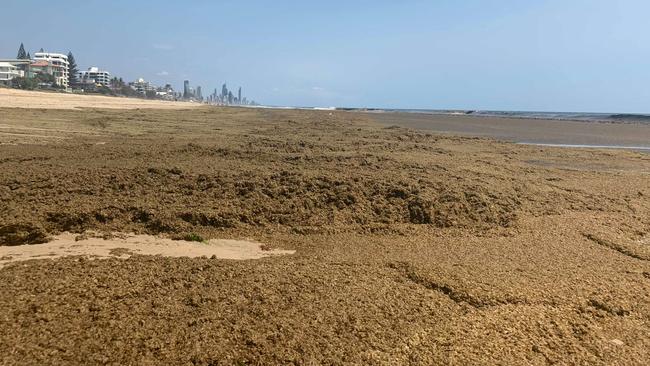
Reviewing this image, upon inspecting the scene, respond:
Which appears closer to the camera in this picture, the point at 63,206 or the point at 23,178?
the point at 63,206

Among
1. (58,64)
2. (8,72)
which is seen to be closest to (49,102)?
(8,72)

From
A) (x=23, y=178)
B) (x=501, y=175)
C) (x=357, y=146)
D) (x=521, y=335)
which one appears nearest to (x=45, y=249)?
(x=23, y=178)

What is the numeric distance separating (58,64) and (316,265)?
125969 mm

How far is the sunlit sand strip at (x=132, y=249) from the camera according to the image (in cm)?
440

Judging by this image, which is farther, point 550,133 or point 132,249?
point 550,133

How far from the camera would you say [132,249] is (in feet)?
15.2

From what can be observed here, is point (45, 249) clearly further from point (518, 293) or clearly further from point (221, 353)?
point (518, 293)

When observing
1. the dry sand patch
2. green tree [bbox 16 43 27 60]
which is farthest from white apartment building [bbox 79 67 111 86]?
the dry sand patch

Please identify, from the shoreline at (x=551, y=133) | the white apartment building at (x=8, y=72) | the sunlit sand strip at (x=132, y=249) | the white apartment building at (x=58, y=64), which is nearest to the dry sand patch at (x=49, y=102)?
the shoreline at (x=551, y=133)

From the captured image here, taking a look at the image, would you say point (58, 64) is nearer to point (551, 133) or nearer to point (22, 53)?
point (22, 53)

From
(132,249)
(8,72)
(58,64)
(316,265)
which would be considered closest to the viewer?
(316,265)

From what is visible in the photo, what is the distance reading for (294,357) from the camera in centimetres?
271

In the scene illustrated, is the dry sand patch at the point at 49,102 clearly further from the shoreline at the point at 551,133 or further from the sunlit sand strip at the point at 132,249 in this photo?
the sunlit sand strip at the point at 132,249

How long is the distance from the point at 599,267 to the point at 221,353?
3644 mm
